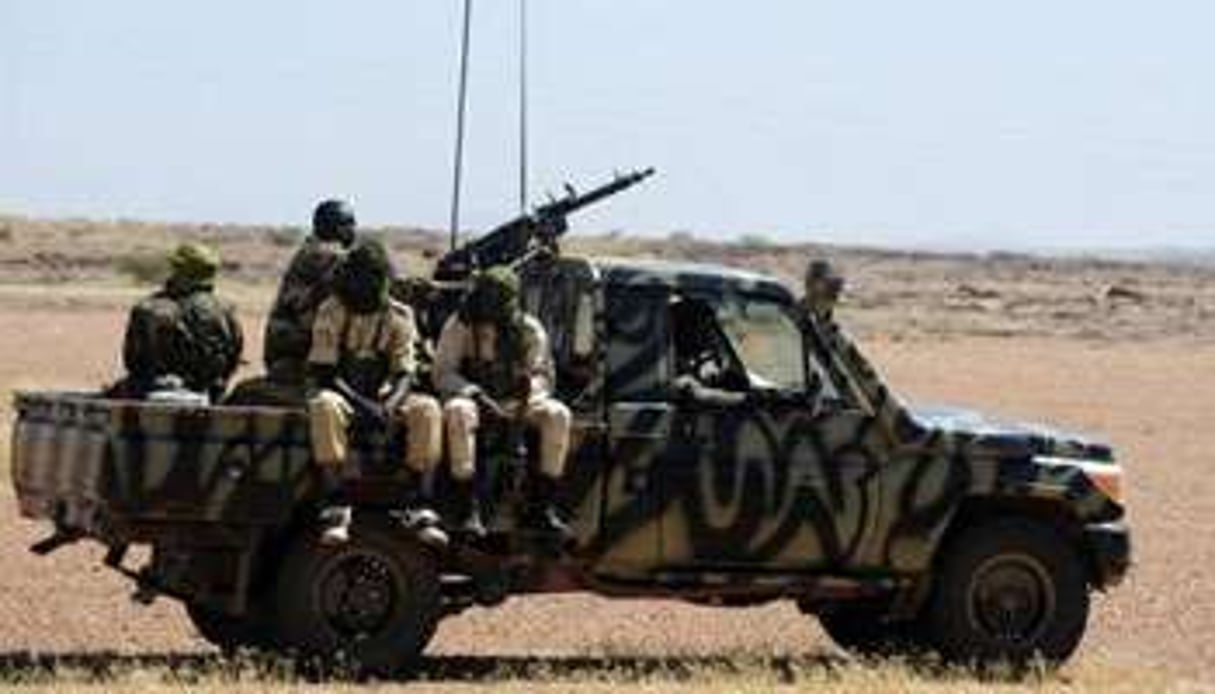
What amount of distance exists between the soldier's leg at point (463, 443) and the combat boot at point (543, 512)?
0.25 m

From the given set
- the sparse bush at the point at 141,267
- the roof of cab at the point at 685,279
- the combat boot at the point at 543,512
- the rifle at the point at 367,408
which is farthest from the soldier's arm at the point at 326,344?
the sparse bush at the point at 141,267

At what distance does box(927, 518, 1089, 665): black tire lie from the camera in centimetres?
1470

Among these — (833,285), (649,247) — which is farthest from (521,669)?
(649,247)

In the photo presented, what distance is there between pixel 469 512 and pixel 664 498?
3.22 feet

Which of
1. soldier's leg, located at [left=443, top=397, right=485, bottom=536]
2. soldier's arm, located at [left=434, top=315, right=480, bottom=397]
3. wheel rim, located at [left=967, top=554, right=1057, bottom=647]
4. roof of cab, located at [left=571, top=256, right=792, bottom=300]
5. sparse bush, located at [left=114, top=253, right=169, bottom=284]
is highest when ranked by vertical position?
roof of cab, located at [left=571, top=256, right=792, bottom=300]

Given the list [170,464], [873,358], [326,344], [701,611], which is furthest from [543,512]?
[873,358]

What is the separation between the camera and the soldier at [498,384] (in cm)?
1365

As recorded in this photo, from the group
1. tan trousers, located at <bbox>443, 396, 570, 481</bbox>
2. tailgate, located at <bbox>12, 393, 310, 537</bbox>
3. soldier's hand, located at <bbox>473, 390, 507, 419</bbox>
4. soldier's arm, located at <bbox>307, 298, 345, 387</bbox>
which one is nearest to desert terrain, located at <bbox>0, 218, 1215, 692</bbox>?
tailgate, located at <bbox>12, 393, 310, 537</bbox>

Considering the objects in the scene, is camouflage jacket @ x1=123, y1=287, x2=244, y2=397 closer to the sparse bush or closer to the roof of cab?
the roof of cab

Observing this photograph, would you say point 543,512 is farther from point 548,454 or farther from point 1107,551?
point 1107,551

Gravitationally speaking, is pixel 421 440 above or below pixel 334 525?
above

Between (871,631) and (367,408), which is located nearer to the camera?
(367,408)

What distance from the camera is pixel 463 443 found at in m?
13.6

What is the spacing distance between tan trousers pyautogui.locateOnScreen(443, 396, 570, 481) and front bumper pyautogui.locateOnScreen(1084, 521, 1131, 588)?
287 cm
